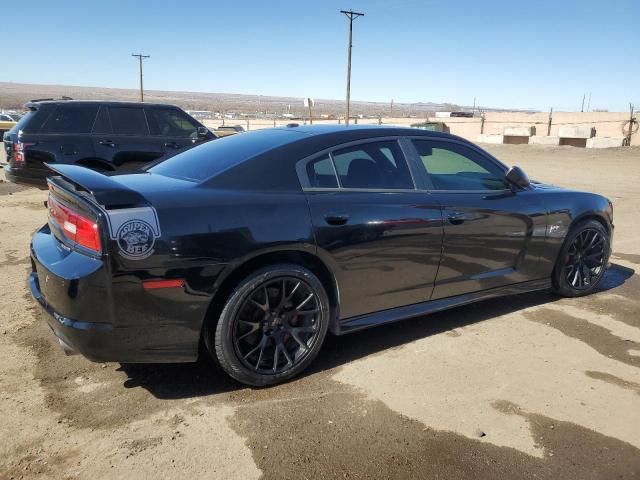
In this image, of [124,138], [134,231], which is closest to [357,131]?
[134,231]

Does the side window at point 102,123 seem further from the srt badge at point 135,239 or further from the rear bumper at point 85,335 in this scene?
the srt badge at point 135,239

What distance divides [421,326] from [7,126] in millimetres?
29957

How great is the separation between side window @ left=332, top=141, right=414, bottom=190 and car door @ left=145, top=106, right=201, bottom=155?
17.5 ft

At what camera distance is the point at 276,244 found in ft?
9.71

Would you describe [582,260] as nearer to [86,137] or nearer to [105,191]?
[105,191]

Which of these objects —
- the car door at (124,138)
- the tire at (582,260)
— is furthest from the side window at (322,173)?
the car door at (124,138)

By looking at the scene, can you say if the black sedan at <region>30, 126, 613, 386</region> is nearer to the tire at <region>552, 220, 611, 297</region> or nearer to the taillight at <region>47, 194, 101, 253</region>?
the taillight at <region>47, 194, 101, 253</region>

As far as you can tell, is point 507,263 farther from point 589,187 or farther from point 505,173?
point 589,187

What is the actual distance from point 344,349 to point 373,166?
1299 mm

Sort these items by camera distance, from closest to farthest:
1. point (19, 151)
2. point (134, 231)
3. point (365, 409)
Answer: point (134, 231)
point (365, 409)
point (19, 151)

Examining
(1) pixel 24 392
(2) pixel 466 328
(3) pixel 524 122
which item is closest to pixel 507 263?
(2) pixel 466 328

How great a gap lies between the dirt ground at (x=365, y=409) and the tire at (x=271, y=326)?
0.15 metres

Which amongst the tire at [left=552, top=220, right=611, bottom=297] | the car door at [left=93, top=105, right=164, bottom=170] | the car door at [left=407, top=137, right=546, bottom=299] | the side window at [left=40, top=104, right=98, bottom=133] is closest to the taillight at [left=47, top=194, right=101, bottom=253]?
the car door at [left=407, top=137, right=546, bottom=299]

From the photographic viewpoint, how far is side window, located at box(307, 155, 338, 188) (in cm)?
324
